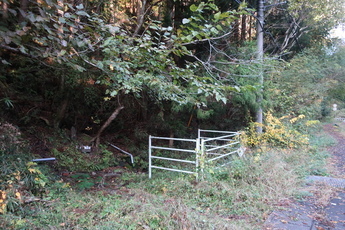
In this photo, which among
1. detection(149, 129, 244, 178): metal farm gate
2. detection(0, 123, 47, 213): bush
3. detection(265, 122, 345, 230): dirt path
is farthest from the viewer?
detection(149, 129, 244, 178): metal farm gate

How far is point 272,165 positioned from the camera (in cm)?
477

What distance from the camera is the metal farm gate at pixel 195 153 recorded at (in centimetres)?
482

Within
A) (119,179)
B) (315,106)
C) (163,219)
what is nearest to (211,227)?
(163,219)

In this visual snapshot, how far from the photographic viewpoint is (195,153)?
17.5 ft

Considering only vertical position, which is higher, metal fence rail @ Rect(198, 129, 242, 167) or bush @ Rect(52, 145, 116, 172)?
metal fence rail @ Rect(198, 129, 242, 167)

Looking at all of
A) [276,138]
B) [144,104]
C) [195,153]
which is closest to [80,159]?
[144,104]

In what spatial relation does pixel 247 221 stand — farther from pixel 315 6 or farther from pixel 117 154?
pixel 315 6

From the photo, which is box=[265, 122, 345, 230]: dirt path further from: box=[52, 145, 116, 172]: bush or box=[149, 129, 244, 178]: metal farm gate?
box=[52, 145, 116, 172]: bush

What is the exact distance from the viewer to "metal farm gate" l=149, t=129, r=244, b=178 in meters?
4.82

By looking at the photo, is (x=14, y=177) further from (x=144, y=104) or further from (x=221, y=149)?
(x=144, y=104)

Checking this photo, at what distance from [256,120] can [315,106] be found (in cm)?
370

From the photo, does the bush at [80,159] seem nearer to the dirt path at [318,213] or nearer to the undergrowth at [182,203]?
the undergrowth at [182,203]

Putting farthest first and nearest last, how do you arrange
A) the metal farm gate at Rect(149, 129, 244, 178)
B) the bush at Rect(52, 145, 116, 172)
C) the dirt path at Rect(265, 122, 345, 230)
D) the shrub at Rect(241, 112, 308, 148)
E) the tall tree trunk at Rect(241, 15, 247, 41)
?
the tall tree trunk at Rect(241, 15, 247, 41), the shrub at Rect(241, 112, 308, 148), the bush at Rect(52, 145, 116, 172), the metal farm gate at Rect(149, 129, 244, 178), the dirt path at Rect(265, 122, 345, 230)

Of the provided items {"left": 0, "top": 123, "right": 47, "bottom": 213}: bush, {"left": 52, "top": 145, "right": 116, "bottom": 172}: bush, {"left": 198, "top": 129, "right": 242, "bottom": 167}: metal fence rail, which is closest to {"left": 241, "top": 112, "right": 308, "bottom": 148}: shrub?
{"left": 198, "top": 129, "right": 242, "bottom": 167}: metal fence rail
